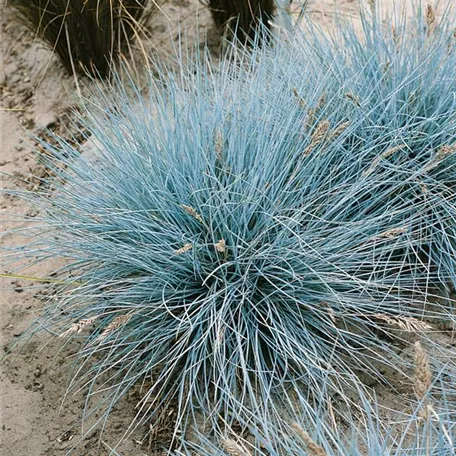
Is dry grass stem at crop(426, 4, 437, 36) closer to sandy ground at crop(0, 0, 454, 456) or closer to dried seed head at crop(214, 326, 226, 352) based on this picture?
sandy ground at crop(0, 0, 454, 456)

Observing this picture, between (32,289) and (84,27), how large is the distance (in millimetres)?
1251

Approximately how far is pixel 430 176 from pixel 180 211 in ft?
2.72

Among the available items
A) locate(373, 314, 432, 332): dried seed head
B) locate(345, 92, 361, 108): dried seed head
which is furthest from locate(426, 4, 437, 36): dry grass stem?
locate(373, 314, 432, 332): dried seed head

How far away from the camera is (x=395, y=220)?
2.48 meters

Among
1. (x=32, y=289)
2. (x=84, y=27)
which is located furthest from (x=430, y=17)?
(x=32, y=289)

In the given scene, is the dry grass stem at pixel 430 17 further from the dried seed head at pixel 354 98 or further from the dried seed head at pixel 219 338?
the dried seed head at pixel 219 338

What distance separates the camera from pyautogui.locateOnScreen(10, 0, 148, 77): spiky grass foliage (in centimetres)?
331

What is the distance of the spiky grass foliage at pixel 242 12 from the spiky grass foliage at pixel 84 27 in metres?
0.34

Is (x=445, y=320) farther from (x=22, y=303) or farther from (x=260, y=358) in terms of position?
(x=22, y=303)

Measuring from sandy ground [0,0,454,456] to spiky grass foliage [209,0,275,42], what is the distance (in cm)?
11

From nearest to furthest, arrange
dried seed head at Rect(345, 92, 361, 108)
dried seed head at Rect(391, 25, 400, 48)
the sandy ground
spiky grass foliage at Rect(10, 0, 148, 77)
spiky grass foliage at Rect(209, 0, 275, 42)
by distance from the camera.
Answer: the sandy ground → dried seed head at Rect(345, 92, 361, 108) → dried seed head at Rect(391, 25, 400, 48) → spiky grass foliage at Rect(10, 0, 148, 77) → spiky grass foliage at Rect(209, 0, 275, 42)

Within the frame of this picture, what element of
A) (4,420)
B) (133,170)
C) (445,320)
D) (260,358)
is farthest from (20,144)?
(445,320)

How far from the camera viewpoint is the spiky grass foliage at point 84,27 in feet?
10.9

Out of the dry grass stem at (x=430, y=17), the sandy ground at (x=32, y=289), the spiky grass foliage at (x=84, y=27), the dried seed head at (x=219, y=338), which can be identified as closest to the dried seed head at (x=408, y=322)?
the dried seed head at (x=219, y=338)
